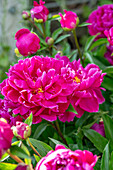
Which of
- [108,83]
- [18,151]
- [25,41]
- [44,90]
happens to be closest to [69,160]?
[18,151]

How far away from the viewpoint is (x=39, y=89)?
398mm

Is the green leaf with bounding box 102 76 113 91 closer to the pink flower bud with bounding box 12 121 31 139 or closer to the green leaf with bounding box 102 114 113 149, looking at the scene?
the green leaf with bounding box 102 114 113 149

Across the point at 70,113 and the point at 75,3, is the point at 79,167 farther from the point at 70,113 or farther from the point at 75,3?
the point at 75,3

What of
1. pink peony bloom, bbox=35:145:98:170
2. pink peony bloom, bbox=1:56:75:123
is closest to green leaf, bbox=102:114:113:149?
pink peony bloom, bbox=1:56:75:123

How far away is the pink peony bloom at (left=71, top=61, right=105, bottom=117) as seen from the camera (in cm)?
41

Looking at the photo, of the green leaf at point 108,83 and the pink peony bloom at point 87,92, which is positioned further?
the green leaf at point 108,83

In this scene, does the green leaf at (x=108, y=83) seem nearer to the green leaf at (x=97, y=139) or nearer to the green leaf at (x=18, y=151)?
the green leaf at (x=97, y=139)

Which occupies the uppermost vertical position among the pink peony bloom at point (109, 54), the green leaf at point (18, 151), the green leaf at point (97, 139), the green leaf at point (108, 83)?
the green leaf at point (18, 151)

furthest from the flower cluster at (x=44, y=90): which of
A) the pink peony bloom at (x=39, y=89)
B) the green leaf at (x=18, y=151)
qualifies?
the green leaf at (x=18, y=151)

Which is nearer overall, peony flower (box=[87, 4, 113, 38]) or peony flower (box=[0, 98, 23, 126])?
peony flower (box=[0, 98, 23, 126])

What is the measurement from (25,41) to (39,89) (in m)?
0.12

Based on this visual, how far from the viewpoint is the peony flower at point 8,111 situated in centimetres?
41

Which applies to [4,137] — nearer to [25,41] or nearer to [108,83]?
[25,41]

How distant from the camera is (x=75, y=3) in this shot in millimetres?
1896
